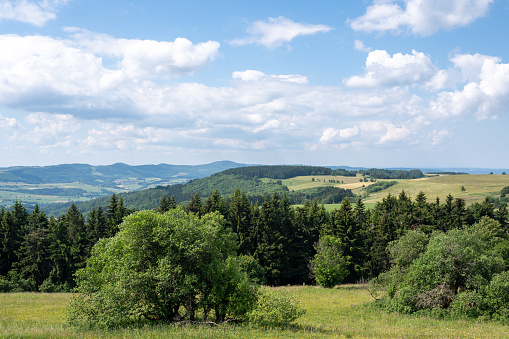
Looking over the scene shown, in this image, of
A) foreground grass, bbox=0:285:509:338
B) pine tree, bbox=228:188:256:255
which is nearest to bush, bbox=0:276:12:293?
foreground grass, bbox=0:285:509:338

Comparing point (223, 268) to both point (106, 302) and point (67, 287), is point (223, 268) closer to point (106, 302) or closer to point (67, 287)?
point (106, 302)

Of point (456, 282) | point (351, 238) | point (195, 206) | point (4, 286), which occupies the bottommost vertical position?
point (4, 286)

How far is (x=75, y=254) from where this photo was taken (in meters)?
54.6

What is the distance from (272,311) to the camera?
20109 mm

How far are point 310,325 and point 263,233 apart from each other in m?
34.4

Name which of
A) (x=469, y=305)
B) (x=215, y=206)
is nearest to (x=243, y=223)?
(x=215, y=206)

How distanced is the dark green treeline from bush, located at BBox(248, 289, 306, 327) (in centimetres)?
3251

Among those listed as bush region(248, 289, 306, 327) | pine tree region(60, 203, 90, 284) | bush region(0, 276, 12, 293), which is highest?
bush region(248, 289, 306, 327)

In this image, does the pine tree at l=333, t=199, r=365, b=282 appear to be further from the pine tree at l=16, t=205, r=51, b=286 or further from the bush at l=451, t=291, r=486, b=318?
the pine tree at l=16, t=205, r=51, b=286

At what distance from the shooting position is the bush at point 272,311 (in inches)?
793

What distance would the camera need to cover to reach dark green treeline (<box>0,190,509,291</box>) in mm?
52850

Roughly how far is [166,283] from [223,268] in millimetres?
3834

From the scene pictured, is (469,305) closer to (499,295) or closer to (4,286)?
(499,295)

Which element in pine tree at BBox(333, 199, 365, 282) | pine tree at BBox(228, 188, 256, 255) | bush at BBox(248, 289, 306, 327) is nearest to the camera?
bush at BBox(248, 289, 306, 327)
